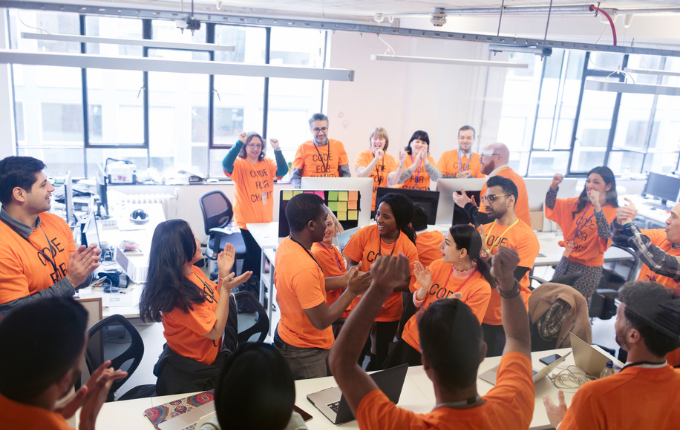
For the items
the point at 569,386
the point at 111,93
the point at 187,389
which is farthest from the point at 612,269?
the point at 111,93

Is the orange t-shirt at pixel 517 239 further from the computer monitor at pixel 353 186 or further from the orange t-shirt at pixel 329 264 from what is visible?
the computer monitor at pixel 353 186

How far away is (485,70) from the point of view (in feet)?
19.3

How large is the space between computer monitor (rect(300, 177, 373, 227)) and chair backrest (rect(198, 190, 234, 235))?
4.35ft

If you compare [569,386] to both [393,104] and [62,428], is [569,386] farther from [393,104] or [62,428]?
[393,104]

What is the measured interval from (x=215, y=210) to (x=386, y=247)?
2.48m

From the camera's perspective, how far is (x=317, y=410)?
6.52 feet

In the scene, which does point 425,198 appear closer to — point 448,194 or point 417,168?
point 448,194

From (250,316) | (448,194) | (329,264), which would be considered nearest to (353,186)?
(448,194)

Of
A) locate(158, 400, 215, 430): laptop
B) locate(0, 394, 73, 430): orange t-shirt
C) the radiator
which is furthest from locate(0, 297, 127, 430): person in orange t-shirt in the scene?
the radiator

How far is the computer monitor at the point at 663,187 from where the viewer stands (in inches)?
165

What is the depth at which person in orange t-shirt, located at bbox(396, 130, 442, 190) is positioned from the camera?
177 inches

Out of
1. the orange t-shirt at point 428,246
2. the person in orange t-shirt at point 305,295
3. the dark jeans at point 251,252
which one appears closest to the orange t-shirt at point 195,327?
the person in orange t-shirt at point 305,295

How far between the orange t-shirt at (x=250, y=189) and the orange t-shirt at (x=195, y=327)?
2219 mm

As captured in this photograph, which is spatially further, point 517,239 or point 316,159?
point 316,159
